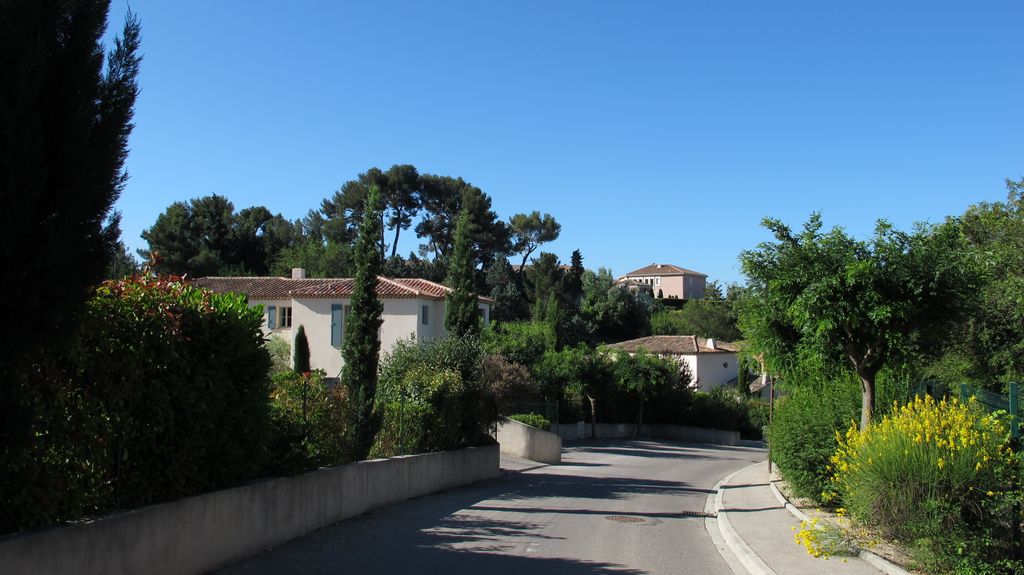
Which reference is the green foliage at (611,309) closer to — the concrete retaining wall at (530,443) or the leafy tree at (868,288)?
the concrete retaining wall at (530,443)

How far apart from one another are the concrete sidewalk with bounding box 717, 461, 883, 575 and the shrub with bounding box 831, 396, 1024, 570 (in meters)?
0.70

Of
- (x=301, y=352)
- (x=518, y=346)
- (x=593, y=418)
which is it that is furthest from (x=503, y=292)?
(x=301, y=352)

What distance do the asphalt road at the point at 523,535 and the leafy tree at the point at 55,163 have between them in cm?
407

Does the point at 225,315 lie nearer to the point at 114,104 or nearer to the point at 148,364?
the point at 148,364

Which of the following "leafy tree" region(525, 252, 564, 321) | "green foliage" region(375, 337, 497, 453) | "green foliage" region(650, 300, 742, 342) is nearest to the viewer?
"green foliage" region(375, 337, 497, 453)

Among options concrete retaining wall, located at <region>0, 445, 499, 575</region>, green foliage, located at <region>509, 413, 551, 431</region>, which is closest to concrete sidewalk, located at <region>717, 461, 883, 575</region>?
concrete retaining wall, located at <region>0, 445, 499, 575</region>

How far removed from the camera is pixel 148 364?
7449 mm

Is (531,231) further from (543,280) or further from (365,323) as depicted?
(365,323)

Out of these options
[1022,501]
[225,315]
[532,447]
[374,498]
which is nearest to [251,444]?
[225,315]

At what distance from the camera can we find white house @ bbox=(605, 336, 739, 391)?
2280 inches

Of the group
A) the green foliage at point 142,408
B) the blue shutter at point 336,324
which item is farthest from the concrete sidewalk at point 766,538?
the blue shutter at point 336,324

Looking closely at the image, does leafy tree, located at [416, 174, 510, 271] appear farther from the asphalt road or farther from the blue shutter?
the asphalt road

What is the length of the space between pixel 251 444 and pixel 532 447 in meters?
18.1

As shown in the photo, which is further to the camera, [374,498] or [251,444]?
[374,498]
